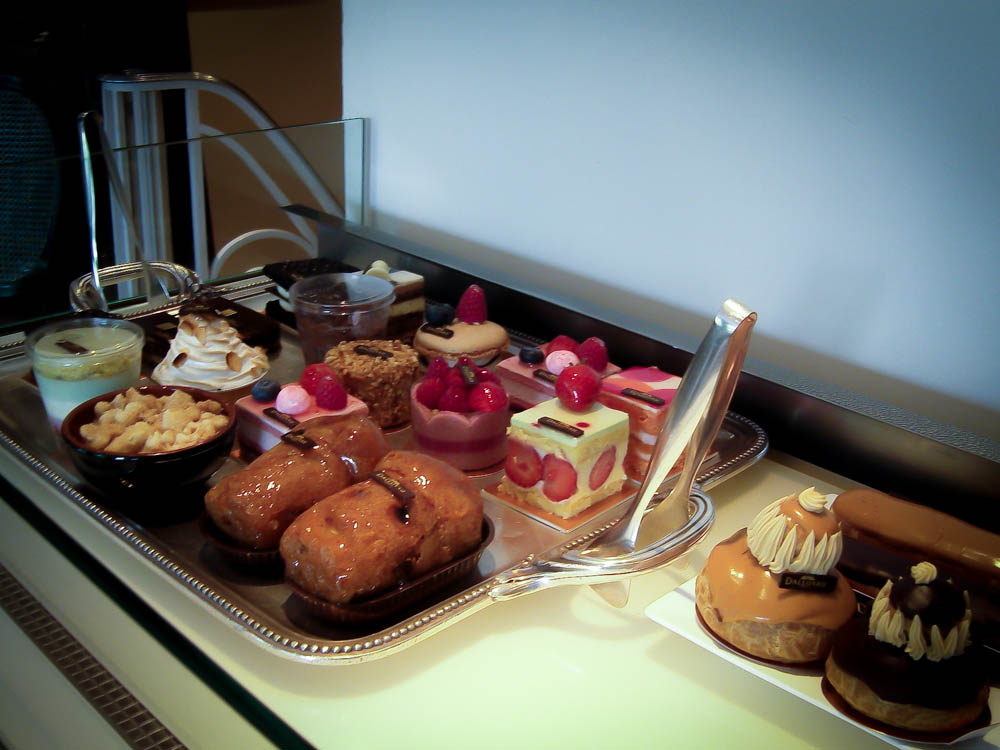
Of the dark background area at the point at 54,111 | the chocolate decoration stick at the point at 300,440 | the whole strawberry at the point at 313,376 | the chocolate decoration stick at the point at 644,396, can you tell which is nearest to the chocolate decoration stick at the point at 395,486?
the chocolate decoration stick at the point at 300,440

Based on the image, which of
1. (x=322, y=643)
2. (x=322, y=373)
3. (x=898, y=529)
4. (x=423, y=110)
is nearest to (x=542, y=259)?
(x=423, y=110)

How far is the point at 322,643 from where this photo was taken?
0.90m

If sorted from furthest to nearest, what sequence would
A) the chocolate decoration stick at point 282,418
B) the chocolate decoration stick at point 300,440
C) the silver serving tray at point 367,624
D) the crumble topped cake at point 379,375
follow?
the crumble topped cake at point 379,375 < the chocolate decoration stick at point 282,418 < the chocolate decoration stick at point 300,440 < the silver serving tray at point 367,624

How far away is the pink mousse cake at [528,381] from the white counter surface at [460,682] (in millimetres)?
387

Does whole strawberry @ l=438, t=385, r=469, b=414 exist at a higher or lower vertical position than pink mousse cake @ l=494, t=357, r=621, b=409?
higher

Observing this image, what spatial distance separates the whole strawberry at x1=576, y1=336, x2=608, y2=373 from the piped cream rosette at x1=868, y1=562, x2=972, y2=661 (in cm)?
64

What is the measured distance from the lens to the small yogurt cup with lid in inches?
50.1

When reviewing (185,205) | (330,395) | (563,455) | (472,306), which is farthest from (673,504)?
(185,205)

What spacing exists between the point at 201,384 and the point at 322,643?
0.63 meters

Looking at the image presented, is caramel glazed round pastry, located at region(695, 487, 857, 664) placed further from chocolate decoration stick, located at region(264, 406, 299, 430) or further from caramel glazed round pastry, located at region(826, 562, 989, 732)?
chocolate decoration stick, located at region(264, 406, 299, 430)

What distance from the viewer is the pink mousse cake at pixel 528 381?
139cm

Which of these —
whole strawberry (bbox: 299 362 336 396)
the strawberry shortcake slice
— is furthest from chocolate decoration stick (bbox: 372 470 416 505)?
whole strawberry (bbox: 299 362 336 396)

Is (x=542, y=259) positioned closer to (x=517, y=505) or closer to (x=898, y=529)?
(x=517, y=505)

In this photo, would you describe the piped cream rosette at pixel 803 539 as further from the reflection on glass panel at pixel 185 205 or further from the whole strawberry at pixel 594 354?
the reflection on glass panel at pixel 185 205
